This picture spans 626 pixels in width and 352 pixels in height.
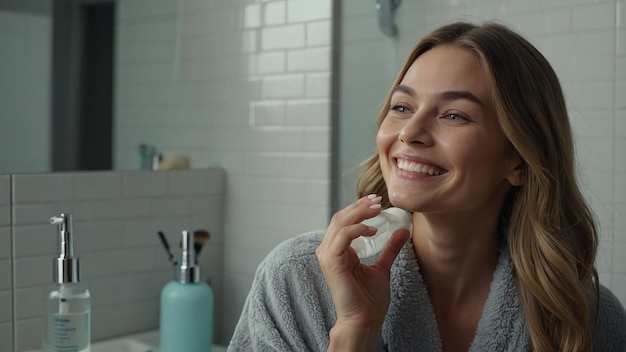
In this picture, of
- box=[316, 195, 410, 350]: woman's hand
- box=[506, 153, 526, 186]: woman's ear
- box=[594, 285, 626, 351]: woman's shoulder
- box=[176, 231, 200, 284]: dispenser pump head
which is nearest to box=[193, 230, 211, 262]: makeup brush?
box=[176, 231, 200, 284]: dispenser pump head

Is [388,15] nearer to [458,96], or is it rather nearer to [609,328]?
[458,96]

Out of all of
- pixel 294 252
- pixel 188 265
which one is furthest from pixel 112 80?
pixel 294 252

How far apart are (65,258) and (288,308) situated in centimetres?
45

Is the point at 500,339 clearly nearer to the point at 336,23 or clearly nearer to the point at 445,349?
the point at 445,349

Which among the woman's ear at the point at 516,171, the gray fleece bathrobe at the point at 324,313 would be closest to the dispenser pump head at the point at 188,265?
the gray fleece bathrobe at the point at 324,313

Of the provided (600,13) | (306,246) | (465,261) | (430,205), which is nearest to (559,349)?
(465,261)

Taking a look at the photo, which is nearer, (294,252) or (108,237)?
(294,252)

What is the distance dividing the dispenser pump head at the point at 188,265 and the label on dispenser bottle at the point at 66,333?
0.27 metres

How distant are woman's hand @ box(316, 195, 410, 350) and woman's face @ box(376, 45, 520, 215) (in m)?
0.07

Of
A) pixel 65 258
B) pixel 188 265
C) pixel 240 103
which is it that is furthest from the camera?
pixel 240 103

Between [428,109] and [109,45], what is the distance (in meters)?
0.99

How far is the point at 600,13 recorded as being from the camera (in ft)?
4.88

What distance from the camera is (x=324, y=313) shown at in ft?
4.51

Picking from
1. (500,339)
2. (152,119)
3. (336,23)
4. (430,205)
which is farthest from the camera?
(152,119)
